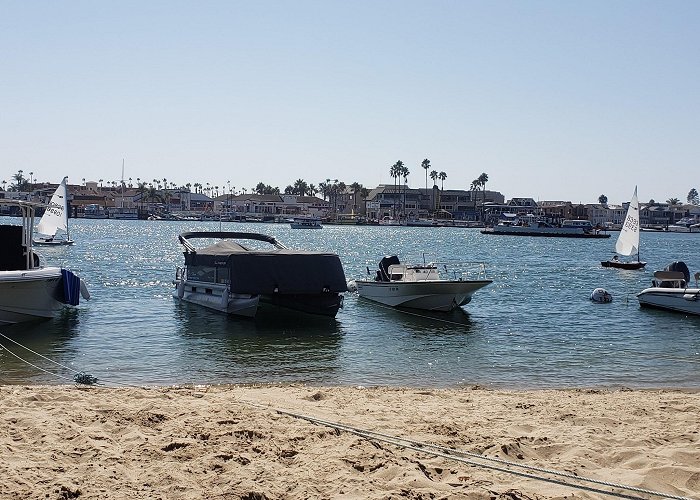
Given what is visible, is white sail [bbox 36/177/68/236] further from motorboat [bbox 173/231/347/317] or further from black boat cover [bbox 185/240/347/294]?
black boat cover [bbox 185/240/347/294]

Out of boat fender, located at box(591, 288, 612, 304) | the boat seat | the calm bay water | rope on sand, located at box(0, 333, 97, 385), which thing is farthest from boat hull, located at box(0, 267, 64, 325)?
the boat seat

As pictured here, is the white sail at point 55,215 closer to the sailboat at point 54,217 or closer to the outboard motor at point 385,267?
the sailboat at point 54,217

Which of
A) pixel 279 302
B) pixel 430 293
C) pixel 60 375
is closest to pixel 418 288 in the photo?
pixel 430 293

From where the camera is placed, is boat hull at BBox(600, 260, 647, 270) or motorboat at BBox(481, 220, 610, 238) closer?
boat hull at BBox(600, 260, 647, 270)

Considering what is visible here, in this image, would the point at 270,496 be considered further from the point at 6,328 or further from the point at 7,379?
the point at 6,328

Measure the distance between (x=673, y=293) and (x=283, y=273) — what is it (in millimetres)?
18035

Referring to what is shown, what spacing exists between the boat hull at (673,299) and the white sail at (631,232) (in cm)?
2960

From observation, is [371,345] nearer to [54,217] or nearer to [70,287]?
[70,287]

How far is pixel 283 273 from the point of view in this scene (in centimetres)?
2631

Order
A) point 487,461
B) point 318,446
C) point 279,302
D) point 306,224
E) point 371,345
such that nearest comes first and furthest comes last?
point 487,461 < point 318,446 < point 371,345 < point 279,302 < point 306,224

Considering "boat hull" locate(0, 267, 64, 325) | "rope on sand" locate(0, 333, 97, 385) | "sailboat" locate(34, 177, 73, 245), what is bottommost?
"rope on sand" locate(0, 333, 97, 385)

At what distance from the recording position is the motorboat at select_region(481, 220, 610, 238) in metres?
162

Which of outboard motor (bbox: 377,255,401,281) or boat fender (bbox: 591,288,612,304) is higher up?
outboard motor (bbox: 377,255,401,281)

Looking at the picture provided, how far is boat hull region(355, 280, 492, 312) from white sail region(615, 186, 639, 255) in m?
36.0
